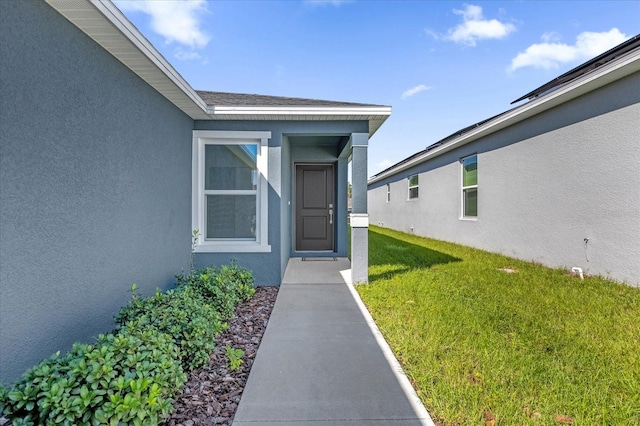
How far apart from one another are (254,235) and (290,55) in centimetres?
711

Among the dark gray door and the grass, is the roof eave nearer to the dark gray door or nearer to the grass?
the grass

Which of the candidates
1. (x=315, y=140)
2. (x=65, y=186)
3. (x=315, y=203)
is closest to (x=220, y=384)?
(x=65, y=186)

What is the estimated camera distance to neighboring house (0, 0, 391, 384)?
213 centimetres

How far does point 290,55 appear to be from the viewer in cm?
1013

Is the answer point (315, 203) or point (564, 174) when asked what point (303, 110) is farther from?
point (564, 174)

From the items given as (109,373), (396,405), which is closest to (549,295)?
(396,405)

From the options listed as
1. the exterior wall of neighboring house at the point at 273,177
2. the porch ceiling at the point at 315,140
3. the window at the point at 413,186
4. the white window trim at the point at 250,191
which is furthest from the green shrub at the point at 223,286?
the window at the point at 413,186

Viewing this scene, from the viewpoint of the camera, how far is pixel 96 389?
170 centimetres

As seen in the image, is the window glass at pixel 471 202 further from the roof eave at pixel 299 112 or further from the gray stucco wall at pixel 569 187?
the roof eave at pixel 299 112

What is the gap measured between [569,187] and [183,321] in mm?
6730

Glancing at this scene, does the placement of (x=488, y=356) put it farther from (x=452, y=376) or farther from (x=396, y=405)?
(x=396, y=405)

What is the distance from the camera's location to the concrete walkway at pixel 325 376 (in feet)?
6.84

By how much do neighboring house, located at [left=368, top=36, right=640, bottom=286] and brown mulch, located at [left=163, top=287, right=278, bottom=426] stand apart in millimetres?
5564

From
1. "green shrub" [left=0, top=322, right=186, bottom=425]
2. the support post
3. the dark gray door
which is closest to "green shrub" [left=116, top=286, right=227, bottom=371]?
"green shrub" [left=0, top=322, right=186, bottom=425]
